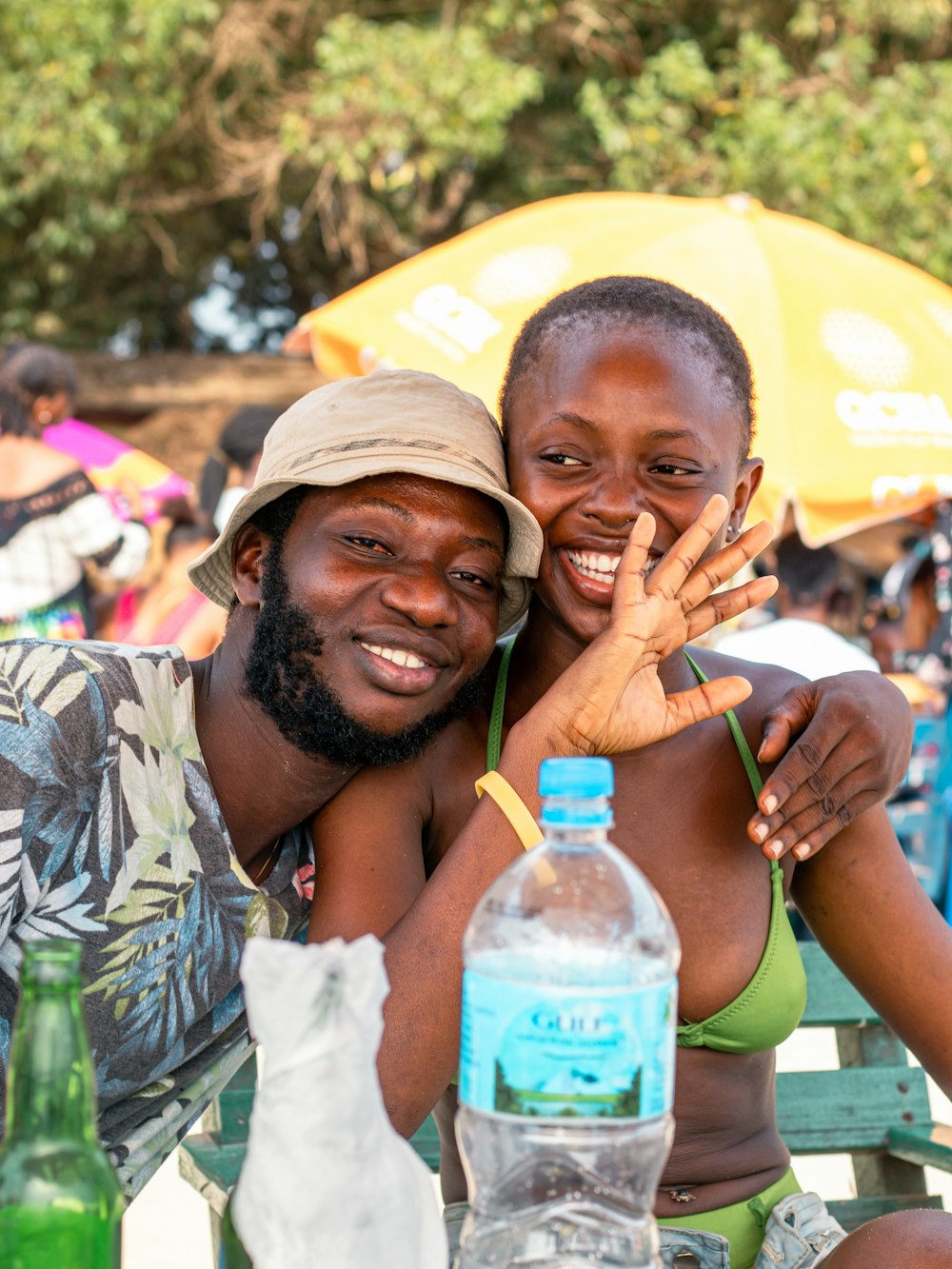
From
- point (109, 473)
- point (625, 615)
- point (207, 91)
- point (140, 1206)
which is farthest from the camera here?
point (207, 91)

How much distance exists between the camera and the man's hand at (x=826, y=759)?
6.88ft

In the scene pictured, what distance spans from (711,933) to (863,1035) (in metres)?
1.41

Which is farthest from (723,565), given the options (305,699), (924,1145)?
(924,1145)

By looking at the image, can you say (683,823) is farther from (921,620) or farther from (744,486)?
(921,620)

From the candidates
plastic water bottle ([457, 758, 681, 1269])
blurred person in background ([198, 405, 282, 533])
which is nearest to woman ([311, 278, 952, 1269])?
plastic water bottle ([457, 758, 681, 1269])

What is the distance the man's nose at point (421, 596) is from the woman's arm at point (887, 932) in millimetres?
759

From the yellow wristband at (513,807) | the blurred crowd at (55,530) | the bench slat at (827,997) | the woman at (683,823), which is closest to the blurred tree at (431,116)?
the blurred crowd at (55,530)

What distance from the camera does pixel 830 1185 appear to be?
4.78 m

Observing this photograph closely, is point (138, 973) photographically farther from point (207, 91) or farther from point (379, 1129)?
point (207, 91)

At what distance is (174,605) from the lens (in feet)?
22.1

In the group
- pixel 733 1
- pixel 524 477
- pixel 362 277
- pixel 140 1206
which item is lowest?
pixel 362 277

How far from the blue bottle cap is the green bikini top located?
1033 millimetres

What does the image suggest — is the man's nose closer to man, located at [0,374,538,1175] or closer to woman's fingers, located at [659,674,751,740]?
man, located at [0,374,538,1175]

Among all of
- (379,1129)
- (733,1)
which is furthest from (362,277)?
(379,1129)
